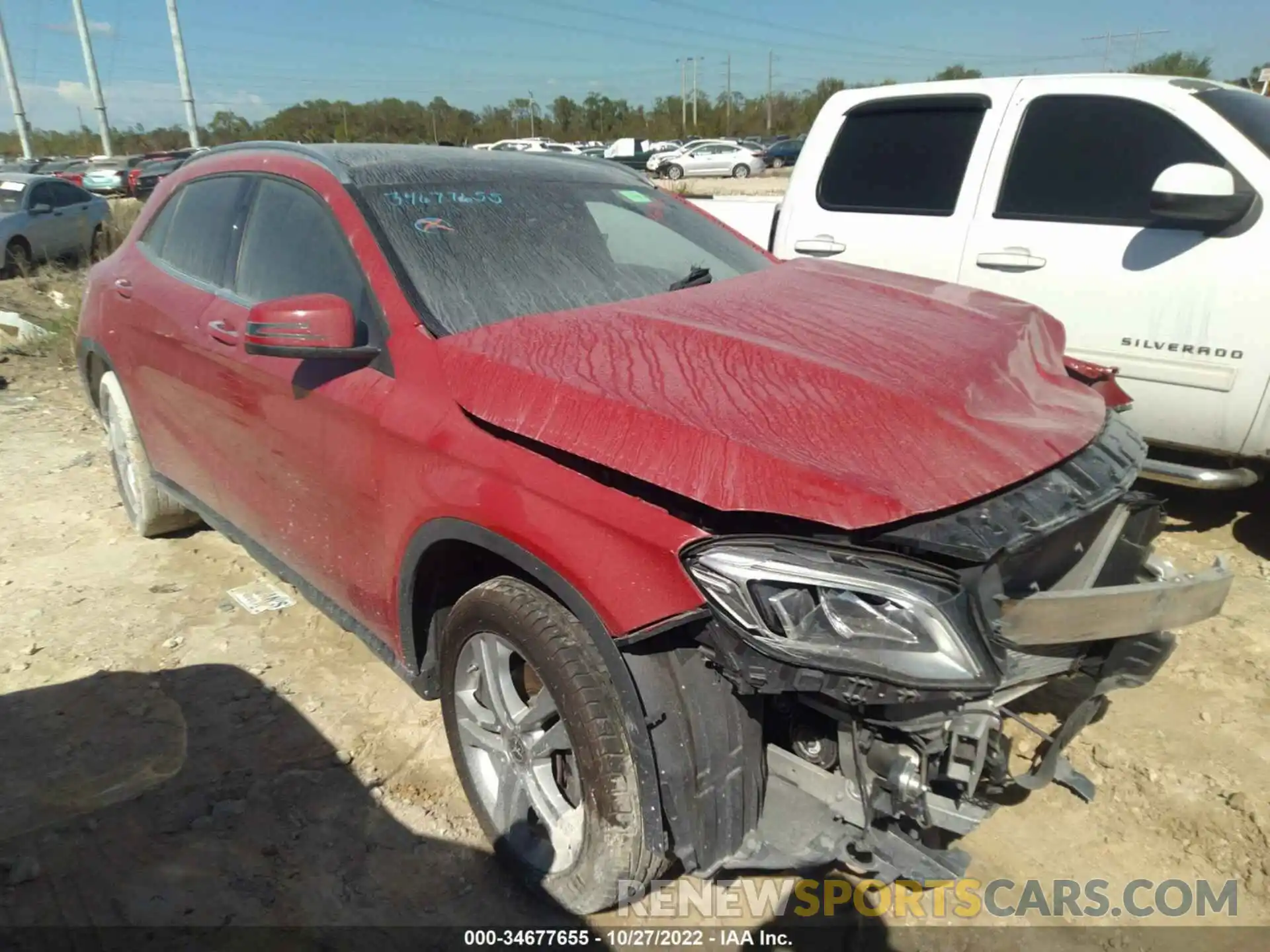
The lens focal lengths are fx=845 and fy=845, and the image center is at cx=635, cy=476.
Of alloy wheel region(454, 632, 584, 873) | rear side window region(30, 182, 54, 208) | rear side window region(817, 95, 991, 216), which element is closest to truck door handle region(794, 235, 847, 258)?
rear side window region(817, 95, 991, 216)

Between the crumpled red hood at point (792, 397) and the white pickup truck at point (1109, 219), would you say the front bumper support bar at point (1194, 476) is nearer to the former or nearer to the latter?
the white pickup truck at point (1109, 219)

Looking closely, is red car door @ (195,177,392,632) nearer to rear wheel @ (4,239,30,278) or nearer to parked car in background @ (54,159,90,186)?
rear wheel @ (4,239,30,278)

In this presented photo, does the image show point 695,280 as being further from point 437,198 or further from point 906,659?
point 906,659

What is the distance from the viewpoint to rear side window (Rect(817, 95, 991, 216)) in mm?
4398

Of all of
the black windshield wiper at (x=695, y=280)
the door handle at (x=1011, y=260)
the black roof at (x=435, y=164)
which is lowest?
the door handle at (x=1011, y=260)

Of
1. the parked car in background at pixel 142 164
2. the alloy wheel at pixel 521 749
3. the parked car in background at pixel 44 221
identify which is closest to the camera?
the alloy wheel at pixel 521 749

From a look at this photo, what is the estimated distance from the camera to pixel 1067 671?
182 cm

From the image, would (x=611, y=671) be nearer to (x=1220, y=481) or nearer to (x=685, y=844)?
(x=685, y=844)

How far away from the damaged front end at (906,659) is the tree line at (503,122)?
54.4m

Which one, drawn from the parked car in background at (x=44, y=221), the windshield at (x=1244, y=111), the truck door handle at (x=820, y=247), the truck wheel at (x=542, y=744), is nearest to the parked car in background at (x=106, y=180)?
the parked car in background at (x=44, y=221)

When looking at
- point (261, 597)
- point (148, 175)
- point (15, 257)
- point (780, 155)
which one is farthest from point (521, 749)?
point (780, 155)

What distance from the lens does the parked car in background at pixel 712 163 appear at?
3569 cm

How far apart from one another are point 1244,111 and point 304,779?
4.72 metres

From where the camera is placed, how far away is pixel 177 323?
3.30 metres
